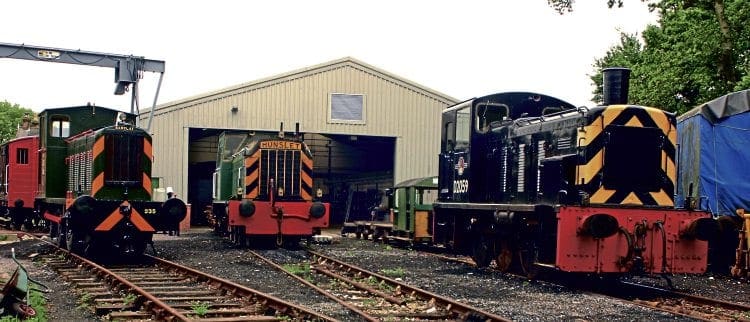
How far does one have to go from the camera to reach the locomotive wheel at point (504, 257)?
1318 centimetres

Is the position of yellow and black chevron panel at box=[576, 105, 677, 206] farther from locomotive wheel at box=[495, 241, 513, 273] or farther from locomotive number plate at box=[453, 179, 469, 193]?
locomotive number plate at box=[453, 179, 469, 193]

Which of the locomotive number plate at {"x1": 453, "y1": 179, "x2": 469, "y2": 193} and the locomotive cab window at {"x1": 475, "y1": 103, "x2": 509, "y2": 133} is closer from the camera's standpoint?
the locomotive cab window at {"x1": 475, "y1": 103, "x2": 509, "y2": 133}

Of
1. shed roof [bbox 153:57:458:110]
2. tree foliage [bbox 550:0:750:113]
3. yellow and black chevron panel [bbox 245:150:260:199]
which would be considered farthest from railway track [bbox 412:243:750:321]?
shed roof [bbox 153:57:458:110]

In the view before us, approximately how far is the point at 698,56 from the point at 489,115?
431 inches

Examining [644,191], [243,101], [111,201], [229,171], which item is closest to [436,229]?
[644,191]

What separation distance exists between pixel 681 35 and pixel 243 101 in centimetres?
1442

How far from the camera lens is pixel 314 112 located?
29141 mm

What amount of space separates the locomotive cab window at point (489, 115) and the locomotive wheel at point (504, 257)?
1967 mm

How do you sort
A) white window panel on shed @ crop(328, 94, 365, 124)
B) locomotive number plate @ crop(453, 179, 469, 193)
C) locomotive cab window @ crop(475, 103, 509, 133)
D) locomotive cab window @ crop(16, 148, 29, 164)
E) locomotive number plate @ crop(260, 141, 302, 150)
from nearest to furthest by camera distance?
locomotive cab window @ crop(475, 103, 509, 133) → locomotive number plate @ crop(453, 179, 469, 193) → locomotive number plate @ crop(260, 141, 302, 150) → locomotive cab window @ crop(16, 148, 29, 164) → white window panel on shed @ crop(328, 94, 365, 124)

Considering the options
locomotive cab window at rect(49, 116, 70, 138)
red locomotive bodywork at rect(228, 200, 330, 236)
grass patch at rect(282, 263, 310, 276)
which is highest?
locomotive cab window at rect(49, 116, 70, 138)

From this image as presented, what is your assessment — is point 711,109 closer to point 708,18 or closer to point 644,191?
point 644,191

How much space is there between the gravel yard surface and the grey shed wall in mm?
10168

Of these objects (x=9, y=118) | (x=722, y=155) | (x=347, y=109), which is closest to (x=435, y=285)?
(x=722, y=155)

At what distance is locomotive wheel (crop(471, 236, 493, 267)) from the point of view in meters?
13.9
